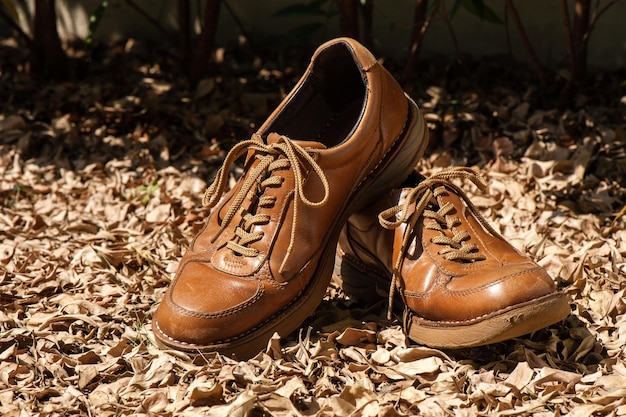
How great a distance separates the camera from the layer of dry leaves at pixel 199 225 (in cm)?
189

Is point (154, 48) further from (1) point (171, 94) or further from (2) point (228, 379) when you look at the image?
(2) point (228, 379)

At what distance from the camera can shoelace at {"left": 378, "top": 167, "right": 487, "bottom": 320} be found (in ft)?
6.69

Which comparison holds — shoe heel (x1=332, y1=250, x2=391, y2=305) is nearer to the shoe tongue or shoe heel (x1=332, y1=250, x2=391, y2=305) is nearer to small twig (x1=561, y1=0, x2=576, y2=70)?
the shoe tongue

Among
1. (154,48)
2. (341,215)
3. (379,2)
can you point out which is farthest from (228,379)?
(154,48)

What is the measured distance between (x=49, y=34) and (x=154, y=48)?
0.66 meters

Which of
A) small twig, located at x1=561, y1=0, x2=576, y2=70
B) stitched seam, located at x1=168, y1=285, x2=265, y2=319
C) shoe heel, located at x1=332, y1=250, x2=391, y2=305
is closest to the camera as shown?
stitched seam, located at x1=168, y1=285, x2=265, y2=319

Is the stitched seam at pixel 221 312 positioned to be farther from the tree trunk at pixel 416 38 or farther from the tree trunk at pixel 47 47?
the tree trunk at pixel 47 47

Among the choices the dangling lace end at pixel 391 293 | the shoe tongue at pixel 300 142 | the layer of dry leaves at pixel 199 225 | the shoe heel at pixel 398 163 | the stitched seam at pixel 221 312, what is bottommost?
the layer of dry leaves at pixel 199 225

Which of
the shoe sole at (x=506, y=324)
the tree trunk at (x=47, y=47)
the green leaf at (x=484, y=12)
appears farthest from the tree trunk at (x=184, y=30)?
the shoe sole at (x=506, y=324)

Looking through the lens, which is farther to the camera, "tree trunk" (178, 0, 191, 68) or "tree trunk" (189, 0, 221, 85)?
"tree trunk" (178, 0, 191, 68)

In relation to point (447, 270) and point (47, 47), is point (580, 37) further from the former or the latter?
point (47, 47)

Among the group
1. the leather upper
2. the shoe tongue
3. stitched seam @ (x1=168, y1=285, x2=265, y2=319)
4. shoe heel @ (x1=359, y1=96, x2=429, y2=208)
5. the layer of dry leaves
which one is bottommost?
the layer of dry leaves

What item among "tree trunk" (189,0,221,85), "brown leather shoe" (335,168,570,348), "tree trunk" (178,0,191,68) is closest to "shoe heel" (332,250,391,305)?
"brown leather shoe" (335,168,570,348)

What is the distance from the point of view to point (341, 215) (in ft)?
7.32
